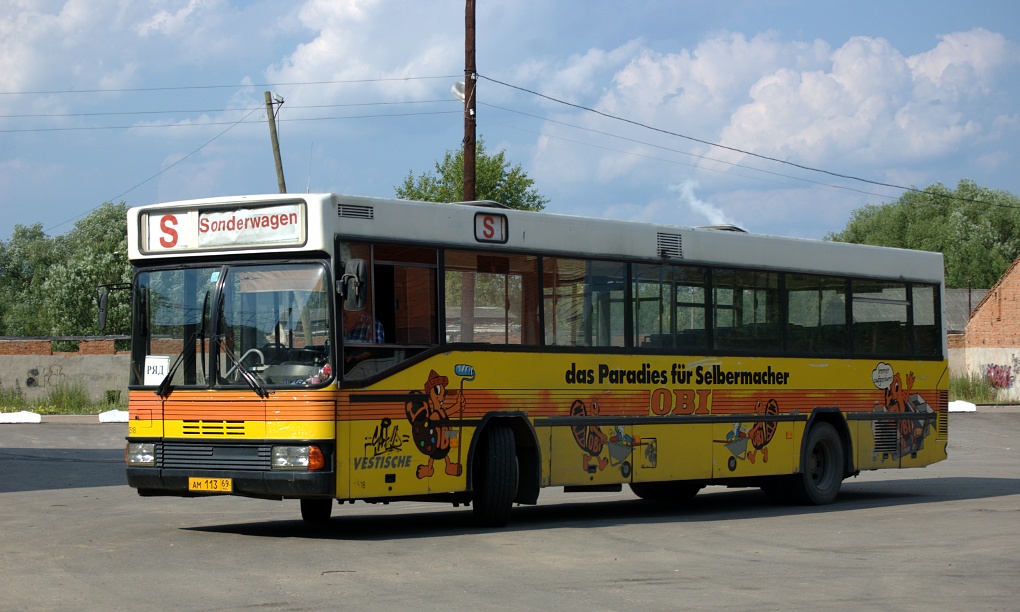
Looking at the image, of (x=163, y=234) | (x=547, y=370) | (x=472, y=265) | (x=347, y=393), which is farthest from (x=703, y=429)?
(x=163, y=234)

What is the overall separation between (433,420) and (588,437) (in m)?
2.22

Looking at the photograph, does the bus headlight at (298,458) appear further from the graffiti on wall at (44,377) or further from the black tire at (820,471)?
the graffiti on wall at (44,377)

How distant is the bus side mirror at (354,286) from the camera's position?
38.0ft

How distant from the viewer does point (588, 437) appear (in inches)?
560

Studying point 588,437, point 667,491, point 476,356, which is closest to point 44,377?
point 667,491

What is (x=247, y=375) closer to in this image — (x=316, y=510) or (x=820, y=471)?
(x=316, y=510)

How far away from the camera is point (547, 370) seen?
45.5ft

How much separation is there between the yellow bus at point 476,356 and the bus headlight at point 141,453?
0.02m

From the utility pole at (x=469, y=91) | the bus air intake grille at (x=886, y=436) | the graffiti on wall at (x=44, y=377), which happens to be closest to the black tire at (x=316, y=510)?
the bus air intake grille at (x=886, y=436)

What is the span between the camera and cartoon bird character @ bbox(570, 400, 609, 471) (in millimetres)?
14094

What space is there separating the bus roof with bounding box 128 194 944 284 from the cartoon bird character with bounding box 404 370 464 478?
4.61ft

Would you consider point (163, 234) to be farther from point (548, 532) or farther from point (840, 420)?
point (840, 420)

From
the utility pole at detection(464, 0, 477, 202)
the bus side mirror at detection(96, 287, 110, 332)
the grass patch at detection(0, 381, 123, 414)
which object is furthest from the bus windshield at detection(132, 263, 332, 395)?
the grass patch at detection(0, 381, 123, 414)

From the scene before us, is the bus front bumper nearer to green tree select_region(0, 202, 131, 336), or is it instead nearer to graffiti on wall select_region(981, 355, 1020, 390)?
green tree select_region(0, 202, 131, 336)
